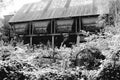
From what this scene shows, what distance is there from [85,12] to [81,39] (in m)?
2.54

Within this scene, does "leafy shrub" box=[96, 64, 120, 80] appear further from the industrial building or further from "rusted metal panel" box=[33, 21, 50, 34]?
"rusted metal panel" box=[33, 21, 50, 34]

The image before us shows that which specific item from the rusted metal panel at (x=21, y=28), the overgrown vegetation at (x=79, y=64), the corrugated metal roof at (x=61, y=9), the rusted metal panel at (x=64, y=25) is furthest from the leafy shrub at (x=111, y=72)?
the rusted metal panel at (x=21, y=28)

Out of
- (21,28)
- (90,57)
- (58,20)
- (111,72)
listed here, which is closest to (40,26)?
(58,20)

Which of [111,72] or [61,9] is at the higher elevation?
[61,9]

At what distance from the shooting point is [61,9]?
16.9 metres

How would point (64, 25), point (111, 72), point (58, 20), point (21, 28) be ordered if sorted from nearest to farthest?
point (111, 72), point (64, 25), point (58, 20), point (21, 28)

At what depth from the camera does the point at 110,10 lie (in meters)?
12.3

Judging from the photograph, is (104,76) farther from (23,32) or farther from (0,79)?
(23,32)

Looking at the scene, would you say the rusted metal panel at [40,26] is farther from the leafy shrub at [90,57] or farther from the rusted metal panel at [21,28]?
the leafy shrub at [90,57]

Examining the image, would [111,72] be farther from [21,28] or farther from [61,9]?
[21,28]

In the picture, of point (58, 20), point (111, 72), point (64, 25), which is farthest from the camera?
point (58, 20)

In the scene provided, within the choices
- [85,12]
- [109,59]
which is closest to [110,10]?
[85,12]

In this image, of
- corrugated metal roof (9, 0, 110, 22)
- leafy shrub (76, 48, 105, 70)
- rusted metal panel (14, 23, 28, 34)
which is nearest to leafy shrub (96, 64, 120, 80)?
leafy shrub (76, 48, 105, 70)

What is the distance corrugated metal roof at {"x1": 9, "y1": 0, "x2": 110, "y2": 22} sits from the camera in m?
14.7
